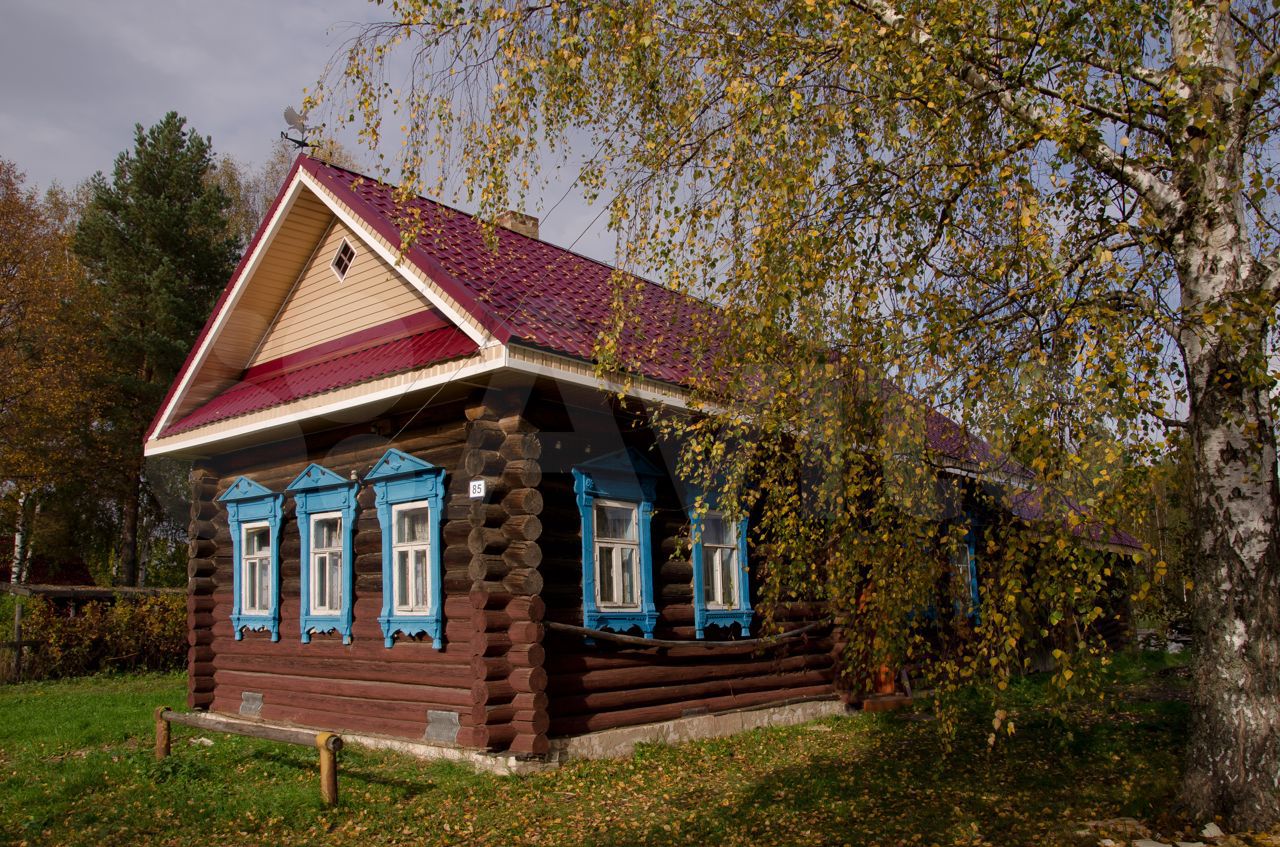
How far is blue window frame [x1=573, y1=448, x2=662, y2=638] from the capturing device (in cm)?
1010

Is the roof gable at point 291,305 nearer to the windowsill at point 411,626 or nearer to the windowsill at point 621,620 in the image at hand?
the windowsill at point 411,626

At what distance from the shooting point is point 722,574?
11.9m

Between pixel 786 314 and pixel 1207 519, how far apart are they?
3.02 meters

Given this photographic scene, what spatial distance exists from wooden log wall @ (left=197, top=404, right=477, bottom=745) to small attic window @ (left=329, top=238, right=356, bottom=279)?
2.01 meters

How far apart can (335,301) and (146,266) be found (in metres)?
19.4

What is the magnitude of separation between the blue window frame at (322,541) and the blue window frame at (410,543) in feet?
2.42

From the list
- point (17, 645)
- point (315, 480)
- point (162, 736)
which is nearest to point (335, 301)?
point (315, 480)

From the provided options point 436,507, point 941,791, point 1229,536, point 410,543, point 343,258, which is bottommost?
point 941,791

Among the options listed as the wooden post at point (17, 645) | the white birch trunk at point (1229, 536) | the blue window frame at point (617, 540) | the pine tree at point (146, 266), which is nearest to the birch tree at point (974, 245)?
the white birch trunk at point (1229, 536)

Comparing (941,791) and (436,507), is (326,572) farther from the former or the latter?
(941,791)

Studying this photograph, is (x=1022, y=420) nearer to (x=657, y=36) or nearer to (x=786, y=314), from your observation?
(x=786, y=314)

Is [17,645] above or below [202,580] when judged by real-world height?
below

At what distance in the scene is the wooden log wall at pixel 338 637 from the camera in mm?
9766

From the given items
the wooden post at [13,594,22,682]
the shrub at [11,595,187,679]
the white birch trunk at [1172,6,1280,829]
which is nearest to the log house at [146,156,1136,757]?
the white birch trunk at [1172,6,1280,829]
